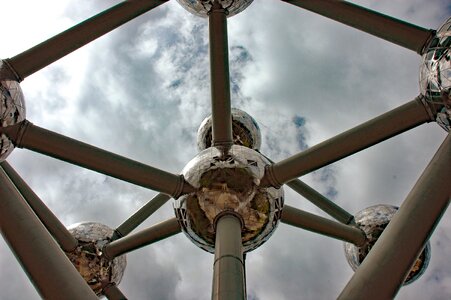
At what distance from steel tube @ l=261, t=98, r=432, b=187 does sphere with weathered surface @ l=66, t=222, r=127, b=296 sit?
14.5 feet

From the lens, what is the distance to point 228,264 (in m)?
5.54

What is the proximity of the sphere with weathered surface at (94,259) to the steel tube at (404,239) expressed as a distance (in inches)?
250

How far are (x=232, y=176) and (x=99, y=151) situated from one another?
178 cm

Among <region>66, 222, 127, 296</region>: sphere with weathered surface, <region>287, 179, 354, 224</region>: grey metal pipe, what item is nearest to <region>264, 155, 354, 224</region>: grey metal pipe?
<region>287, 179, 354, 224</region>: grey metal pipe

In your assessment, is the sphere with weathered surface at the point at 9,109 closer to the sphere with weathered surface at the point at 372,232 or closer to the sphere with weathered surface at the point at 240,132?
the sphere with weathered surface at the point at 240,132

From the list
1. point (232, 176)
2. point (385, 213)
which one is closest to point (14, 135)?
point (232, 176)

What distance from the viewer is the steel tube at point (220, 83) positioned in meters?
7.05

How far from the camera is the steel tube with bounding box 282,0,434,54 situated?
6304 millimetres

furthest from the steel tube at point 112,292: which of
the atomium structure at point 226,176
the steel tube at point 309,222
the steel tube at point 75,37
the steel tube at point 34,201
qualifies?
the steel tube at point 75,37

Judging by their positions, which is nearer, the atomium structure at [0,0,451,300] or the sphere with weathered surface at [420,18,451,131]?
the atomium structure at [0,0,451,300]

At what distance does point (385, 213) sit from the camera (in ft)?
36.9

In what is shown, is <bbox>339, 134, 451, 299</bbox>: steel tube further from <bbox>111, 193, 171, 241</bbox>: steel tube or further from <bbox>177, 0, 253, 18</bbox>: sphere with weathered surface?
<bbox>111, 193, 171, 241</bbox>: steel tube

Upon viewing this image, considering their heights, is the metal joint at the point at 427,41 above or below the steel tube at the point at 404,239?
above

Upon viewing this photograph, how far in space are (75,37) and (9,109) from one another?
137cm
